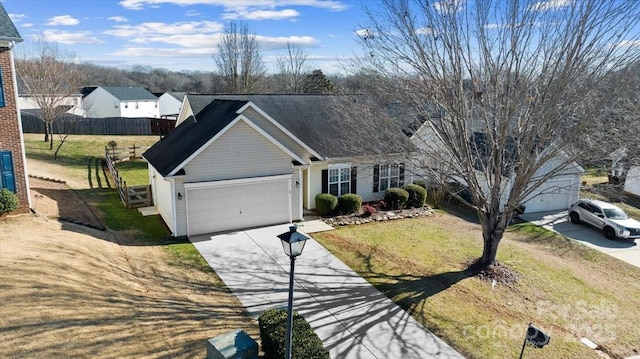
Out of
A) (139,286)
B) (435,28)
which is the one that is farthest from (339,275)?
(435,28)

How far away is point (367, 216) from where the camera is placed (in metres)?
20.5

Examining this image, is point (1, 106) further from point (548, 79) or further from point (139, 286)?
point (548, 79)

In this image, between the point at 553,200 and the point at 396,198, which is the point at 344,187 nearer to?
the point at 396,198

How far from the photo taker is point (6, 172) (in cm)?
1661

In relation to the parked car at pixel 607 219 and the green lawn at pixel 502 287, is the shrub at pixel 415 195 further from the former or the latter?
the parked car at pixel 607 219

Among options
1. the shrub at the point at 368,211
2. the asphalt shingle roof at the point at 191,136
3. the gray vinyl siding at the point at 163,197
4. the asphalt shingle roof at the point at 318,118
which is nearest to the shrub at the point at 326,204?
the shrub at the point at 368,211

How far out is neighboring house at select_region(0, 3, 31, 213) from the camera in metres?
15.8

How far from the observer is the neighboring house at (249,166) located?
55.0ft

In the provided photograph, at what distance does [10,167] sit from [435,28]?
1624 cm

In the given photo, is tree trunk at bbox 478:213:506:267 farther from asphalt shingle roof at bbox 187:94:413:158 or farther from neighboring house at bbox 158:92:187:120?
neighboring house at bbox 158:92:187:120

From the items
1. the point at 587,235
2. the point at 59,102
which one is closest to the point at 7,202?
the point at 587,235

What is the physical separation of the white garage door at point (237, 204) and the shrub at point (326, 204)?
71.2 inches

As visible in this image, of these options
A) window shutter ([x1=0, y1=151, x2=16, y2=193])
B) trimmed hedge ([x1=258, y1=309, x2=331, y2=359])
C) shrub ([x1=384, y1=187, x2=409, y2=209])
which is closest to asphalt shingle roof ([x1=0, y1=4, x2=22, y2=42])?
window shutter ([x1=0, y1=151, x2=16, y2=193])

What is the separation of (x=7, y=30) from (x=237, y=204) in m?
10.4
